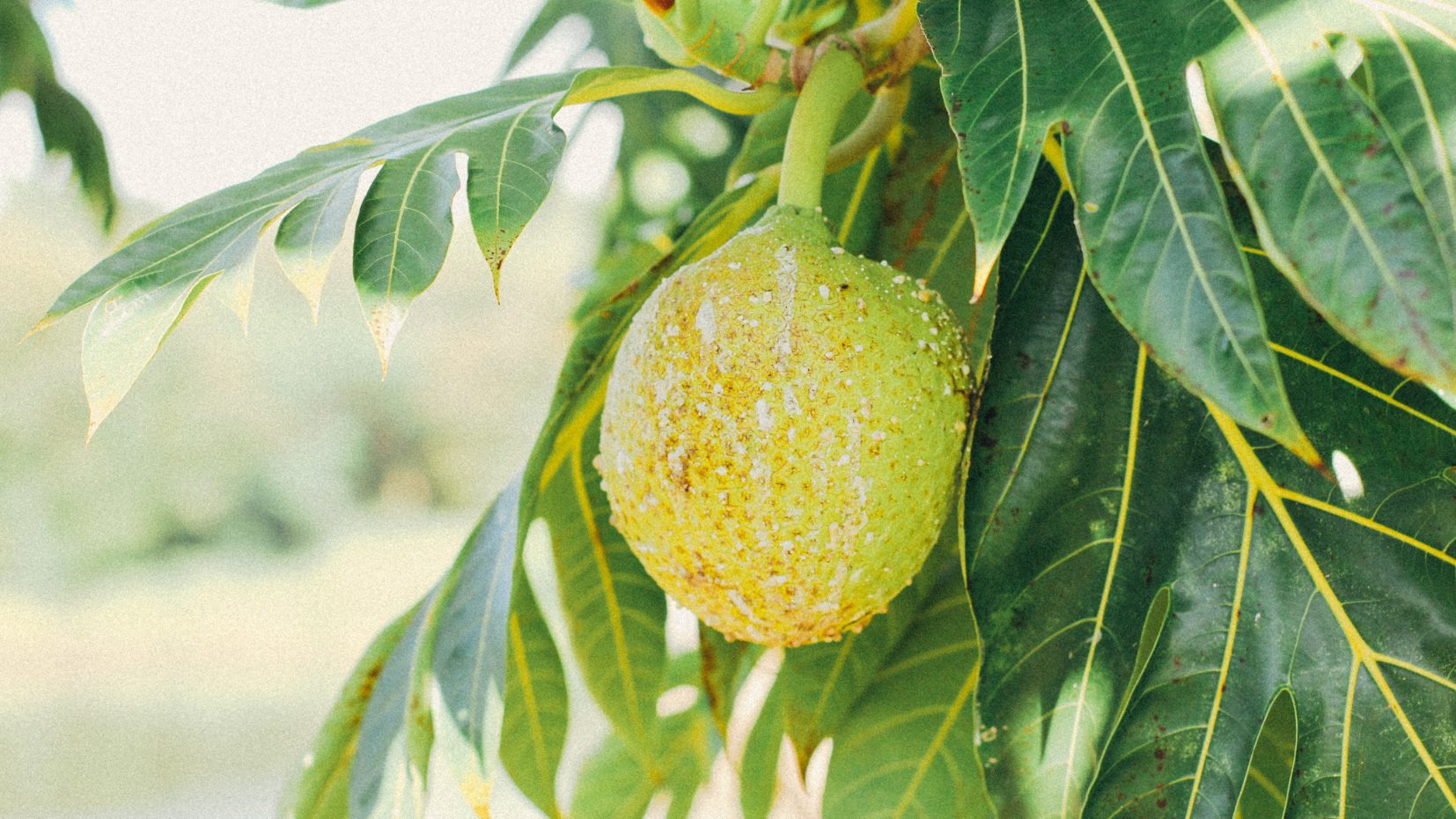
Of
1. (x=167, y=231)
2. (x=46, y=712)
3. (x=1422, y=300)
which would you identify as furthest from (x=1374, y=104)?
(x=46, y=712)

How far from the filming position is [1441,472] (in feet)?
1.58

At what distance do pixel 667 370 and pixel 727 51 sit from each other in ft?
0.55

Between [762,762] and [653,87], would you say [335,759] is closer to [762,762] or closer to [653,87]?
[762,762]

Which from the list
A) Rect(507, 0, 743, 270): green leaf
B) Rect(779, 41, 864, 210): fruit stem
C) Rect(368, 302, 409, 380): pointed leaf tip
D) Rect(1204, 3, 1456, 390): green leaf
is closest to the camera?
Rect(1204, 3, 1456, 390): green leaf

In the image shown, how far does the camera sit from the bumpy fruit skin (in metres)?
0.47

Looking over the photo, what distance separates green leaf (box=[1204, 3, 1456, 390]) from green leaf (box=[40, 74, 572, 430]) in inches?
11.0

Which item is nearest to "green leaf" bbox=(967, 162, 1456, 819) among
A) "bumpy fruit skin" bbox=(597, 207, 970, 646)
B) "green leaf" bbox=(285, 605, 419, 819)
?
"bumpy fruit skin" bbox=(597, 207, 970, 646)

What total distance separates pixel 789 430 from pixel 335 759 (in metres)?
0.48

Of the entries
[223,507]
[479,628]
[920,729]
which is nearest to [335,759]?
[479,628]

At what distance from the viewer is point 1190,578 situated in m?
0.54

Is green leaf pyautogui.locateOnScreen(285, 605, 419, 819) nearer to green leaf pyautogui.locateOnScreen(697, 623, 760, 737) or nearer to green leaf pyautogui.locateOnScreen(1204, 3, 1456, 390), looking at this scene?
green leaf pyautogui.locateOnScreen(697, 623, 760, 737)

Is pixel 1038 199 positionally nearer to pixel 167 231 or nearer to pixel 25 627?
pixel 167 231

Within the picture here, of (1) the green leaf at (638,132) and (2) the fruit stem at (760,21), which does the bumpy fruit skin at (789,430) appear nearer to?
(2) the fruit stem at (760,21)

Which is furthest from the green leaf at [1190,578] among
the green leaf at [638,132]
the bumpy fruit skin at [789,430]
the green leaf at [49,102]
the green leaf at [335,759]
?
the green leaf at [49,102]
